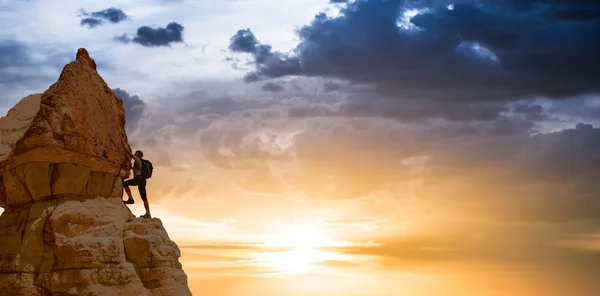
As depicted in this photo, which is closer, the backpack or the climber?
the climber

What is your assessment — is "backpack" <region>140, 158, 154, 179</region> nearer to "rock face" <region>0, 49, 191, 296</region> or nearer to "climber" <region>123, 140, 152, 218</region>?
"climber" <region>123, 140, 152, 218</region>

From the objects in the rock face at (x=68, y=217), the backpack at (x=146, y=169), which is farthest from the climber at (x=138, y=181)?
the rock face at (x=68, y=217)

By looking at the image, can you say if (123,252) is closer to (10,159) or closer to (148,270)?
(148,270)

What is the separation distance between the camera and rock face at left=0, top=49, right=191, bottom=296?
31500mm

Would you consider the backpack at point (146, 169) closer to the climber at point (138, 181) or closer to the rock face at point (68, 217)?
the climber at point (138, 181)

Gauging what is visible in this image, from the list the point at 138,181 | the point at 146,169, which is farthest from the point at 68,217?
the point at 146,169

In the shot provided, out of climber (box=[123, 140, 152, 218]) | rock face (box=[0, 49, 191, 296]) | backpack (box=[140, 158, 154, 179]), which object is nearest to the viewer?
rock face (box=[0, 49, 191, 296])

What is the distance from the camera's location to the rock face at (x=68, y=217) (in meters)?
31.5

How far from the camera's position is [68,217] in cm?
3231

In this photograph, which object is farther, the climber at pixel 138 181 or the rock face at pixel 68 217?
the climber at pixel 138 181

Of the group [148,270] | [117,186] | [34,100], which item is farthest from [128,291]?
[34,100]

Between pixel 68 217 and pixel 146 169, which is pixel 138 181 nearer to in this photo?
pixel 146 169

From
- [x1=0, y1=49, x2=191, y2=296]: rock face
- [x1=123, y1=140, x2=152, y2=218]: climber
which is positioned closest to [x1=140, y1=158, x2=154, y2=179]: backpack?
[x1=123, y1=140, x2=152, y2=218]: climber

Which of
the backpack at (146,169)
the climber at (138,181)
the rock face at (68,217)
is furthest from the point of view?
the backpack at (146,169)
